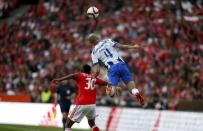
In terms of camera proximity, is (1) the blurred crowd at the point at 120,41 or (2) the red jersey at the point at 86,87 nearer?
(2) the red jersey at the point at 86,87

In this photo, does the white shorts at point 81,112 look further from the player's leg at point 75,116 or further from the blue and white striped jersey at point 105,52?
the blue and white striped jersey at point 105,52

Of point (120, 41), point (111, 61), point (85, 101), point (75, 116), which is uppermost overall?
point (111, 61)

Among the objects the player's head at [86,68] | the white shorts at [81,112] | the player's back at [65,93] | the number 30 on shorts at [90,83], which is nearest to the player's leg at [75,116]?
the white shorts at [81,112]

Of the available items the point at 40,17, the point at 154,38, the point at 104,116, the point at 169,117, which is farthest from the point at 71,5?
the point at 169,117

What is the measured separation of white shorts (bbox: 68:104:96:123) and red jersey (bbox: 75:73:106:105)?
0.45 ft

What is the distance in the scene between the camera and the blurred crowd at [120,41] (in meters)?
27.9

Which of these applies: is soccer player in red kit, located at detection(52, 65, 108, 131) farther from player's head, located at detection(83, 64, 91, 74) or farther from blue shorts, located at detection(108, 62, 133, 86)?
blue shorts, located at detection(108, 62, 133, 86)

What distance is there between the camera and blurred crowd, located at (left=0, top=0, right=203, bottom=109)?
91.5 ft

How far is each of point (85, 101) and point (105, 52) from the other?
140 cm

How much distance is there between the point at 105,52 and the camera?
699 inches

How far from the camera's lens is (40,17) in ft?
126

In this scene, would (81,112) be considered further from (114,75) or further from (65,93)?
(65,93)

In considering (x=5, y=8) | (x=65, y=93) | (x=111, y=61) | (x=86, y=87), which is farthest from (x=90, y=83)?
(x=5, y=8)

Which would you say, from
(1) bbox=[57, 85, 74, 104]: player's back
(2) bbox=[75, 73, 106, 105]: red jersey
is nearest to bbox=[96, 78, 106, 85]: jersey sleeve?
(2) bbox=[75, 73, 106, 105]: red jersey
